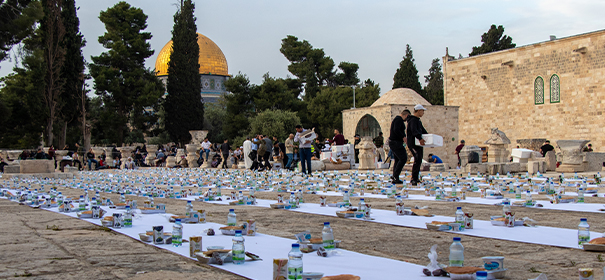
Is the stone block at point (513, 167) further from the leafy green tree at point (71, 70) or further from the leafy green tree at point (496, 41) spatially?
the leafy green tree at point (496, 41)

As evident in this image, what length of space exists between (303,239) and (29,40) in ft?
112

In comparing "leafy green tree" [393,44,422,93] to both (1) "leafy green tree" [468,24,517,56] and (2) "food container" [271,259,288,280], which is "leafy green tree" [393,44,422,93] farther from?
(2) "food container" [271,259,288,280]

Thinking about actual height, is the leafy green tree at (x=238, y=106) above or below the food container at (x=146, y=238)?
above

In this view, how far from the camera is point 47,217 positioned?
17.4 feet

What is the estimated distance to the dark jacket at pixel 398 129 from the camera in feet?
29.3

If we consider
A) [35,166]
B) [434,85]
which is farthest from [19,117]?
[434,85]

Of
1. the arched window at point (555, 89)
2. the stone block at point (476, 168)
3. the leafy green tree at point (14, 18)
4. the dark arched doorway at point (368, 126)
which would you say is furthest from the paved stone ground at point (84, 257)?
the arched window at point (555, 89)

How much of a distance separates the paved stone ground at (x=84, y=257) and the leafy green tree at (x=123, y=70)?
128ft

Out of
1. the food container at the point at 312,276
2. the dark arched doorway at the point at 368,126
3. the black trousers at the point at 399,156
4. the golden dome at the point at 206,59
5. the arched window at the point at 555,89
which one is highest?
the golden dome at the point at 206,59

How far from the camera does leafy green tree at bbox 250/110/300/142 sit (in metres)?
41.1

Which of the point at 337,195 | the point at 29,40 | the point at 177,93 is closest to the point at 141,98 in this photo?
the point at 177,93

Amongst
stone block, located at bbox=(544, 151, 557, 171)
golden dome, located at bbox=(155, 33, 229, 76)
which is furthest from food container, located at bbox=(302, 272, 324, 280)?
golden dome, located at bbox=(155, 33, 229, 76)

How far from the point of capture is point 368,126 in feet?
102

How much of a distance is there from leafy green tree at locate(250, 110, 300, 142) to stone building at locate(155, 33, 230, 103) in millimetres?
22017
